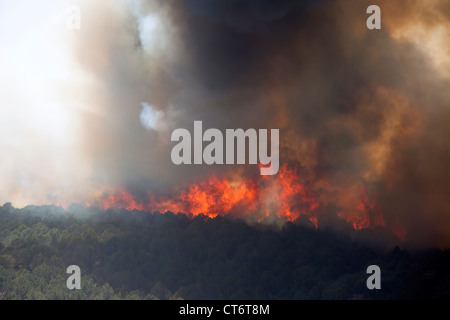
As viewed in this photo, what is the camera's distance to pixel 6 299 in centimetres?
14062

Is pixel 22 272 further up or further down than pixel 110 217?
further down

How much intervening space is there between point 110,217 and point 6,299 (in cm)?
4794

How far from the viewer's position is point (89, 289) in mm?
146625

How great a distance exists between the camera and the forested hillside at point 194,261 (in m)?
143

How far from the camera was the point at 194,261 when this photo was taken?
163 meters

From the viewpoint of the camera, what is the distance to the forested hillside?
143 m

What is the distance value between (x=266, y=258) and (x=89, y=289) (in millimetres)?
41928
